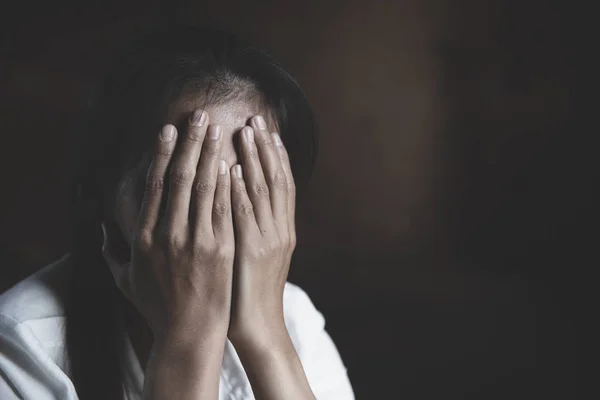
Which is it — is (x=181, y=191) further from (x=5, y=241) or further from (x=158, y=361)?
(x=5, y=241)

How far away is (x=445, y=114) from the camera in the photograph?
63.3 inches

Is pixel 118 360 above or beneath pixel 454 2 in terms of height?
beneath

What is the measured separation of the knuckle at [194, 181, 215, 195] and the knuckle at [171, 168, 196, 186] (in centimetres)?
1

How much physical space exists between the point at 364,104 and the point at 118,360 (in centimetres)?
99

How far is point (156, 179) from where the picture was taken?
0.76m

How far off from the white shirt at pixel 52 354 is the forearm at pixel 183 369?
132 mm

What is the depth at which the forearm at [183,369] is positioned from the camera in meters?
0.73

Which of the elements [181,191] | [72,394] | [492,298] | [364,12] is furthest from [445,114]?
[72,394]

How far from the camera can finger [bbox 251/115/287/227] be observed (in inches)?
31.0

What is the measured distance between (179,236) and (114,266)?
138 millimetres

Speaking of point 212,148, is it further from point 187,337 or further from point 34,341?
point 34,341

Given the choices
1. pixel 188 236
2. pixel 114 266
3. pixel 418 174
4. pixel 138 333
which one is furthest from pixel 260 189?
pixel 418 174

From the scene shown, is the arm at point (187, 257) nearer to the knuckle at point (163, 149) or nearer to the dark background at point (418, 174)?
the knuckle at point (163, 149)

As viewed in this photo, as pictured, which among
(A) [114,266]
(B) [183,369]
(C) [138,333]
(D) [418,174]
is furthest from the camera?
(D) [418,174]
